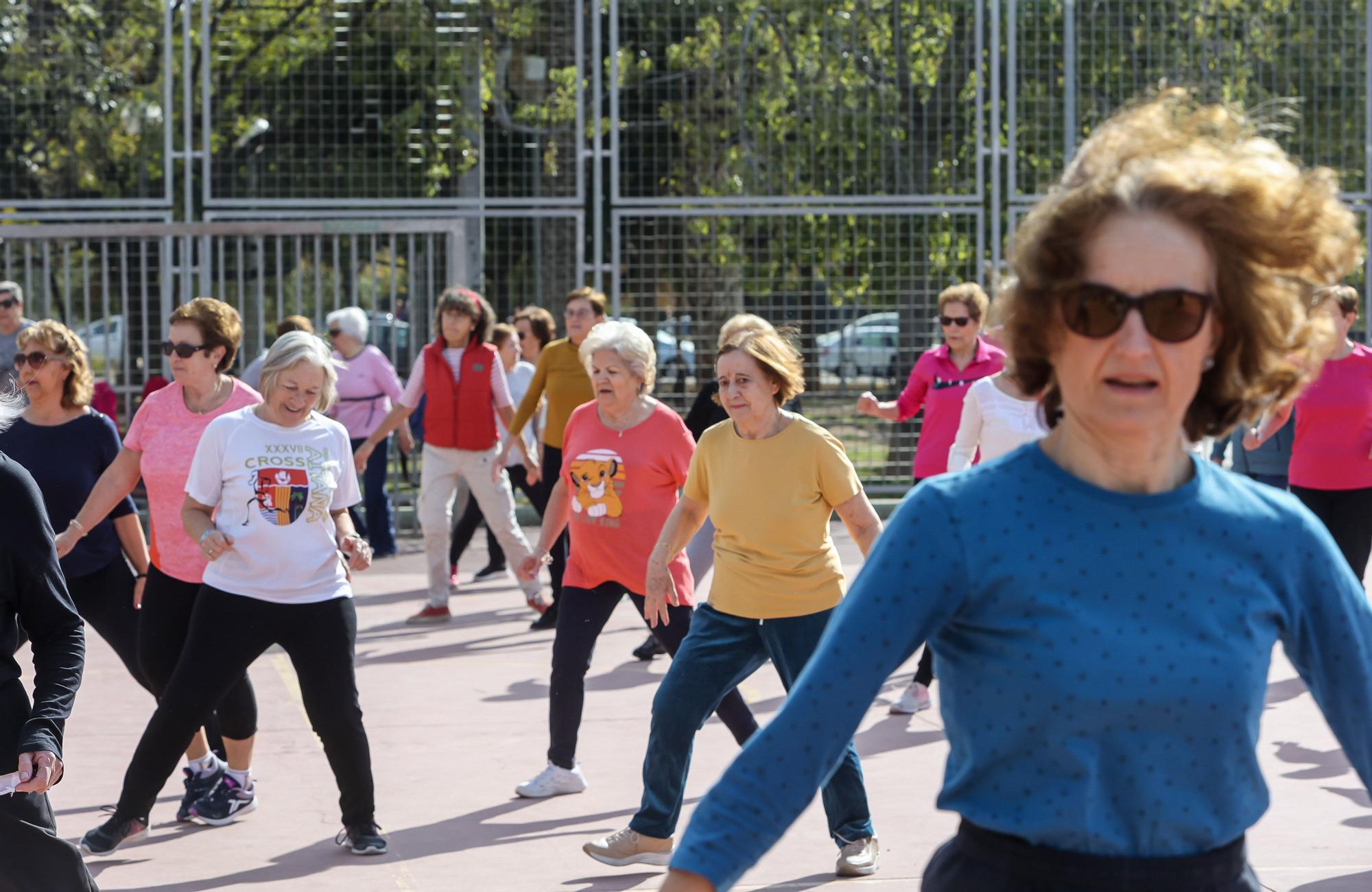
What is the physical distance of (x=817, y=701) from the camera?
2.15 meters

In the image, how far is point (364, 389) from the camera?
13.0 m

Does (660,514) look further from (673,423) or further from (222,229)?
(222,229)

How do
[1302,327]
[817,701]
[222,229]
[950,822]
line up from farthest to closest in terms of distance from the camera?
[222,229]
[950,822]
[1302,327]
[817,701]

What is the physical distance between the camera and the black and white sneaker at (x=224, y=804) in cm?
618

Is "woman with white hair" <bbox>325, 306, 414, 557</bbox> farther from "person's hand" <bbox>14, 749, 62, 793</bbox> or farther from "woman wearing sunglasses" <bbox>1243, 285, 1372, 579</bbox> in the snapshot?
"person's hand" <bbox>14, 749, 62, 793</bbox>

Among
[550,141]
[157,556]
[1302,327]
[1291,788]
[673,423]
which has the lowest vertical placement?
[1291,788]

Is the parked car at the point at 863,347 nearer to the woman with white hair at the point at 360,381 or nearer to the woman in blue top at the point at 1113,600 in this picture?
the woman with white hair at the point at 360,381

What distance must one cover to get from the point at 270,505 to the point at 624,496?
53.0 inches

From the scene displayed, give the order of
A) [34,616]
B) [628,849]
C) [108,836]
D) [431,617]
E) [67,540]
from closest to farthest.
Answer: [34,616]
[628,849]
[108,836]
[67,540]
[431,617]

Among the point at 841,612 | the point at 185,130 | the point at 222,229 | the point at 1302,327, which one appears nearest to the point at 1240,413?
the point at 1302,327

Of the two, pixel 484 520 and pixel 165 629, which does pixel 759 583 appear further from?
pixel 484 520

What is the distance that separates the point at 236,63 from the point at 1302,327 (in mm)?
14215

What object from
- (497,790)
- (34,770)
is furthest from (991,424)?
(34,770)

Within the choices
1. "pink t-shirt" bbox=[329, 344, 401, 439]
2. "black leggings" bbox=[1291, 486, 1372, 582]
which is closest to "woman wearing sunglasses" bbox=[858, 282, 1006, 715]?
"black leggings" bbox=[1291, 486, 1372, 582]
